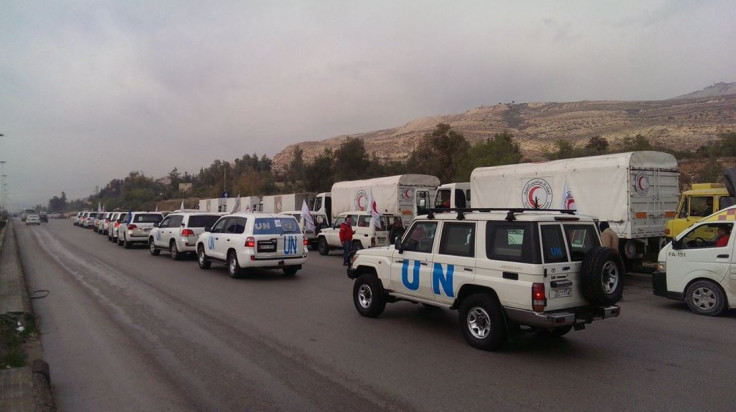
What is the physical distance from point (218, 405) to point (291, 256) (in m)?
9.27

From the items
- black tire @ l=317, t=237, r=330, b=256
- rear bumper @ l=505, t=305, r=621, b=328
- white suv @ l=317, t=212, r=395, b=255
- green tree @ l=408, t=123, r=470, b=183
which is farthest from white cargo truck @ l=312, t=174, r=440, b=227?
green tree @ l=408, t=123, r=470, b=183

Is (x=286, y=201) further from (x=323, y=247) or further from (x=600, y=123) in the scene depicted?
(x=600, y=123)

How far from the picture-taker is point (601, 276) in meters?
6.33

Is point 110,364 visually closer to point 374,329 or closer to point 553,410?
point 374,329

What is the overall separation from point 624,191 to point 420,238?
29.2 ft

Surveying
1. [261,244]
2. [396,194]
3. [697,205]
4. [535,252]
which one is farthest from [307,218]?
[535,252]

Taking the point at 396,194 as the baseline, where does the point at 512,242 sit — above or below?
below

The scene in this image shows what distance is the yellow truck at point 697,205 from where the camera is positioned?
13258 mm

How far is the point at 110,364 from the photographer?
6.40m

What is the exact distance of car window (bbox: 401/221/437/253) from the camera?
25.6 ft

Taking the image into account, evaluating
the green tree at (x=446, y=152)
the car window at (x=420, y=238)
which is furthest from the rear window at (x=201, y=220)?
the green tree at (x=446, y=152)

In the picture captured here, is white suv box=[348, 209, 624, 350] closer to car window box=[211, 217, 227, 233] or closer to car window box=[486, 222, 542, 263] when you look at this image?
car window box=[486, 222, 542, 263]

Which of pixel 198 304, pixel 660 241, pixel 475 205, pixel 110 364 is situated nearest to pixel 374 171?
pixel 475 205

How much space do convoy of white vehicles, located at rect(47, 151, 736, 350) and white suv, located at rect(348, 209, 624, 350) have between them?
15 millimetres
